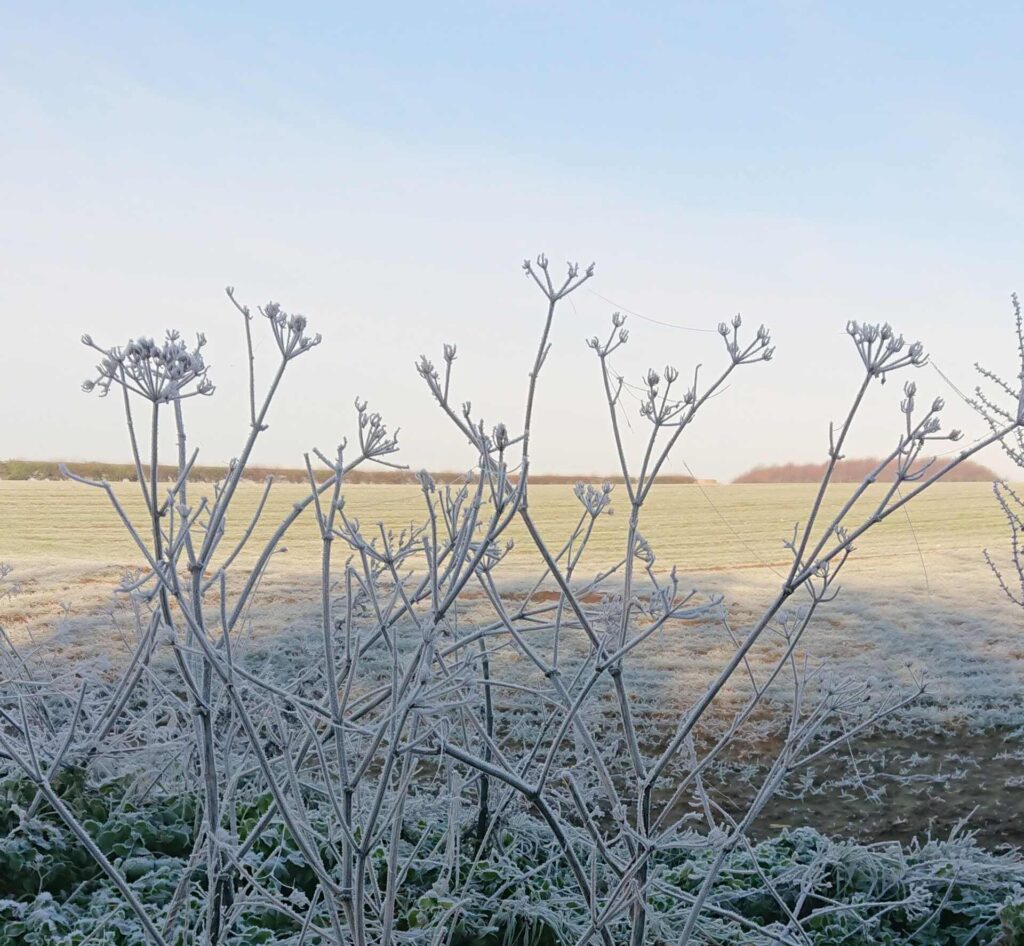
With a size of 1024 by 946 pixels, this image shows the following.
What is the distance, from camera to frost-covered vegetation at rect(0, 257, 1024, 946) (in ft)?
5.57

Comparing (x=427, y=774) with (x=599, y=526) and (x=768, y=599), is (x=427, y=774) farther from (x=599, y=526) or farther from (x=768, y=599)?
(x=599, y=526)

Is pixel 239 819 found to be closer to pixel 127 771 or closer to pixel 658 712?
pixel 127 771

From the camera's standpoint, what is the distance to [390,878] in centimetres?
177

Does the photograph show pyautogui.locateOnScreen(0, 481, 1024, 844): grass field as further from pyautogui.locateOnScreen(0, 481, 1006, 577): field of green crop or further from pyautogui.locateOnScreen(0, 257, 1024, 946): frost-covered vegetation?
pyautogui.locateOnScreen(0, 257, 1024, 946): frost-covered vegetation

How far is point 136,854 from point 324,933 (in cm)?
144

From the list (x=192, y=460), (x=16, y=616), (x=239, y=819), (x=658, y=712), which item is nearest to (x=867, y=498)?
(x=658, y=712)

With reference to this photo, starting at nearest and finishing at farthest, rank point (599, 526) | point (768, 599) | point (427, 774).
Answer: point (427, 774)
point (768, 599)
point (599, 526)

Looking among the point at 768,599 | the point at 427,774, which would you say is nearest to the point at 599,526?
the point at 768,599

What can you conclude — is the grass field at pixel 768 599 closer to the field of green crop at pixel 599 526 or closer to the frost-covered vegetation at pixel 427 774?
the field of green crop at pixel 599 526

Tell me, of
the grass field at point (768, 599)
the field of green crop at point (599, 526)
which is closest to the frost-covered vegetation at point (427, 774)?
the grass field at point (768, 599)

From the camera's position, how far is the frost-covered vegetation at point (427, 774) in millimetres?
1698

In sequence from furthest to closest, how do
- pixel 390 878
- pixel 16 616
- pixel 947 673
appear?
1. pixel 16 616
2. pixel 947 673
3. pixel 390 878

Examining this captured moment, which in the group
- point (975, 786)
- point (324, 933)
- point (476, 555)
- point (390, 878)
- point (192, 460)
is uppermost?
point (192, 460)

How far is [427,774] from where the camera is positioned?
4773 millimetres
